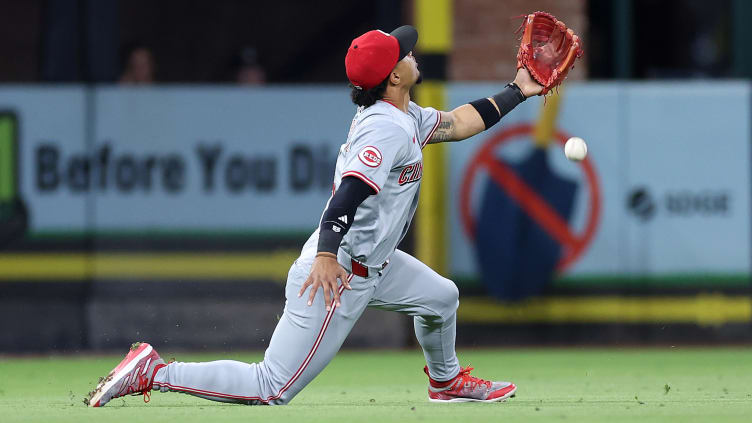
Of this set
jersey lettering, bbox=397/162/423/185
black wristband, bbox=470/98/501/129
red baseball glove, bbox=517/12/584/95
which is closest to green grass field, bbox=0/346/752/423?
jersey lettering, bbox=397/162/423/185

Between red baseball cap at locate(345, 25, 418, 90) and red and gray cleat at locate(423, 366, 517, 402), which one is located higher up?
red baseball cap at locate(345, 25, 418, 90)

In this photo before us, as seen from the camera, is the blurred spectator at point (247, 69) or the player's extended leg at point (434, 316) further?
the blurred spectator at point (247, 69)

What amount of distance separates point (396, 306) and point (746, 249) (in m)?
6.11

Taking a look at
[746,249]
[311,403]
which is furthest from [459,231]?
[311,403]

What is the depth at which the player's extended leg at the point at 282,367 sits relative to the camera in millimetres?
6293

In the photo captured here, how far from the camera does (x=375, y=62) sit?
254 inches

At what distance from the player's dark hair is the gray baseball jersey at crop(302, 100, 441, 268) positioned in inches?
1.4

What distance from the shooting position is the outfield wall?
453 inches

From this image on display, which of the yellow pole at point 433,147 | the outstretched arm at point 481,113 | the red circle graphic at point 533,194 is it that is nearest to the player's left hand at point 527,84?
the outstretched arm at point 481,113

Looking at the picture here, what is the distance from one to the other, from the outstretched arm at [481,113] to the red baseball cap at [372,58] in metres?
0.52

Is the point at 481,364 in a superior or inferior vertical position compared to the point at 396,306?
inferior

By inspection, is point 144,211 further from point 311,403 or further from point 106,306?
point 311,403

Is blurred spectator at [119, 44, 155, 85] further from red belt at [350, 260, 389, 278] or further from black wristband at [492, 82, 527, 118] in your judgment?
red belt at [350, 260, 389, 278]

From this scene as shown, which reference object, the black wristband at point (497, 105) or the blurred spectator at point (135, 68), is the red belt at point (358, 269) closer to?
the black wristband at point (497, 105)
